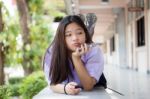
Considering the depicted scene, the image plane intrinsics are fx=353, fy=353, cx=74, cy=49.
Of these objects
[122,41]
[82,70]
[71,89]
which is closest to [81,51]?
[82,70]

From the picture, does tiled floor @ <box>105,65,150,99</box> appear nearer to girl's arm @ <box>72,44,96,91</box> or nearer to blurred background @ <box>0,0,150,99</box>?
blurred background @ <box>0,0,150,99</box>

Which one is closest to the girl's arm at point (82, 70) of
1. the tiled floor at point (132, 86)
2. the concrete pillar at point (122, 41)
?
the tiled floor at point (132, 86)

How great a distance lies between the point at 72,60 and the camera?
224 cm

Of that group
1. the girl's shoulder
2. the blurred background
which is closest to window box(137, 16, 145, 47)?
the blurred background

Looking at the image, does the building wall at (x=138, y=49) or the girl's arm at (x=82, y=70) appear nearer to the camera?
the girl's arm at (x=82, y=70)

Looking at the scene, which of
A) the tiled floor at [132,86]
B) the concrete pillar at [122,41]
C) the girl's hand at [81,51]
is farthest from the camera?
the concrete pillar at [122,41]

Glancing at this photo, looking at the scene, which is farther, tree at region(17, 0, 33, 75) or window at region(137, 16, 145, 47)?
window at region(137, 16, 145, 47)

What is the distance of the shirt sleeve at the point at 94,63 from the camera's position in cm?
227

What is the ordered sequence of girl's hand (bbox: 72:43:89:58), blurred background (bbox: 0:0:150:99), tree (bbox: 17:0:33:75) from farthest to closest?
tree (bbox: 17:0:33:75)
blurred background (bbox: 0:0:150:99)
girl's hand (bbox: 72:43:89:58)

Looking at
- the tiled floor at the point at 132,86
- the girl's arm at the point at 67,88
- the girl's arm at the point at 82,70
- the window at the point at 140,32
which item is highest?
the girl's arm at the point at 82,70

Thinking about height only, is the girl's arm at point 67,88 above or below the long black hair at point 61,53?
below

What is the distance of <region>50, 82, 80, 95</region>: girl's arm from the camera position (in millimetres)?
2071

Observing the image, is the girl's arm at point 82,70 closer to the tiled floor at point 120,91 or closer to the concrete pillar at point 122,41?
the tiled floor at point 120,91

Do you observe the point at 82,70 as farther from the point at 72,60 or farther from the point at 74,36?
the point at 74,36
